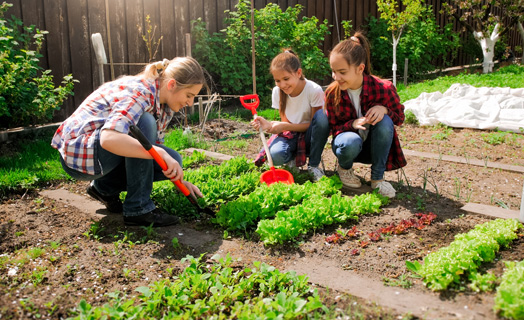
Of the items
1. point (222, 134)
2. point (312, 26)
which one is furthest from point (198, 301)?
point (312, 26)

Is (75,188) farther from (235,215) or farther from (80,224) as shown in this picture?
(235,215)

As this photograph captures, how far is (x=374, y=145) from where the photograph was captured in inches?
134

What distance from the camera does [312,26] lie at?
805 centimetres

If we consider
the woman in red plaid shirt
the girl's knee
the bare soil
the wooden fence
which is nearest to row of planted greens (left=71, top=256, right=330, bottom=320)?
the bare soil

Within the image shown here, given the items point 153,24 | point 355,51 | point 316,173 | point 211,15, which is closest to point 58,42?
point 153,24

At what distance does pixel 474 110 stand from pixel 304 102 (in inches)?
116

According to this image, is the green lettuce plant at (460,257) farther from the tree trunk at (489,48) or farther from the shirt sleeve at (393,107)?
the tree trunk at (489,48)

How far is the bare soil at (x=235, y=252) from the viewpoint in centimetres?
197

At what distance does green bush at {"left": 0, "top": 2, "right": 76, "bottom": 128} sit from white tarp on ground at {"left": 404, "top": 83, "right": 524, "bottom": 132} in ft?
14.4

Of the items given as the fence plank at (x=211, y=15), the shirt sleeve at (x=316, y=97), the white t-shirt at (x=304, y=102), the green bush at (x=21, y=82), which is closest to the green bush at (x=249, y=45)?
the fence plank at (x=211, y=15)

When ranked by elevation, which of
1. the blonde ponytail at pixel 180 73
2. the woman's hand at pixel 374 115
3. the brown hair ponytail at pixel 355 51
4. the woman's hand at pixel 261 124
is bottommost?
the woman's hand at pixel 261 124

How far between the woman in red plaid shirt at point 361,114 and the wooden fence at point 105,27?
307cm

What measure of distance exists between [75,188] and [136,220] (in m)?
1.12

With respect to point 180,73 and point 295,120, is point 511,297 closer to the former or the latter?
point 180,73
